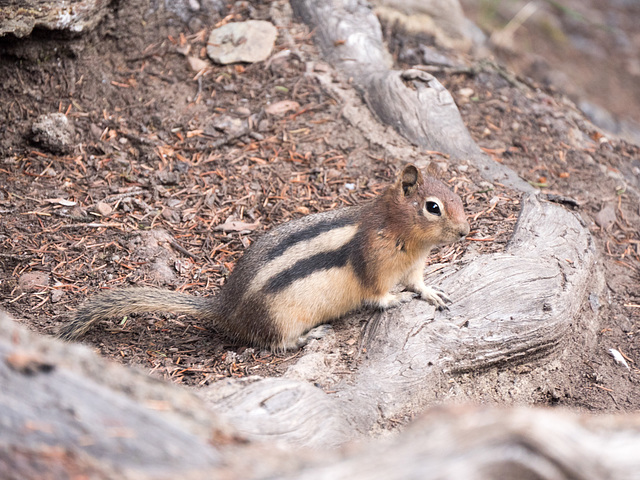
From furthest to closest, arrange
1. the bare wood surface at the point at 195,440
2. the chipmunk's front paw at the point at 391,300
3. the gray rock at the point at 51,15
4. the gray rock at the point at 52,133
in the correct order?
the gray rock at the point at 52,133 → the gray rock at the point at 51,15 → the chipmunk's front paw at the point at 391,300 → the bare wood surface at the point at 195,440

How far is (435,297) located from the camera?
3.88 metres

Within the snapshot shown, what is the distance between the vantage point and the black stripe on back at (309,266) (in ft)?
12.5

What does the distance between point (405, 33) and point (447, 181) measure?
2622 mm

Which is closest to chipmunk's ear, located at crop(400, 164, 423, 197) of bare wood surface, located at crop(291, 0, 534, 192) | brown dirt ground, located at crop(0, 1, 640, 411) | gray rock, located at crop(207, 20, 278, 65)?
brown dirt ground, located at crop(0, 1, 640, 411)

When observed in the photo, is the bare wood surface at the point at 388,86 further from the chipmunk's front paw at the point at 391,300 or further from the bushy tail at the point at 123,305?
the bushy tail at the point at 123,305

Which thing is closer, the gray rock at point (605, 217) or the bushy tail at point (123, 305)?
the bushy tail at point (123, 305)

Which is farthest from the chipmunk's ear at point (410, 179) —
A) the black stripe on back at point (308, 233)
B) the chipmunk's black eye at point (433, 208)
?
the black stripe on back at point (308, 233)

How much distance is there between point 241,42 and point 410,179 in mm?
3131

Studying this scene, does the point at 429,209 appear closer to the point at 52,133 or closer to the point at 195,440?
the point at 195,440

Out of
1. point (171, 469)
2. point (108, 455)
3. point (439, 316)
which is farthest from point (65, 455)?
point (439, 316)

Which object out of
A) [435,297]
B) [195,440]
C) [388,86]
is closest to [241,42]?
[388,86]

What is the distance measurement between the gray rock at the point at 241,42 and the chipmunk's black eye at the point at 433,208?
306 cm

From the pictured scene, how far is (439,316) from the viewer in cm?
382

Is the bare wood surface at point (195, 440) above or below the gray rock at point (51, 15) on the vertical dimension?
below
